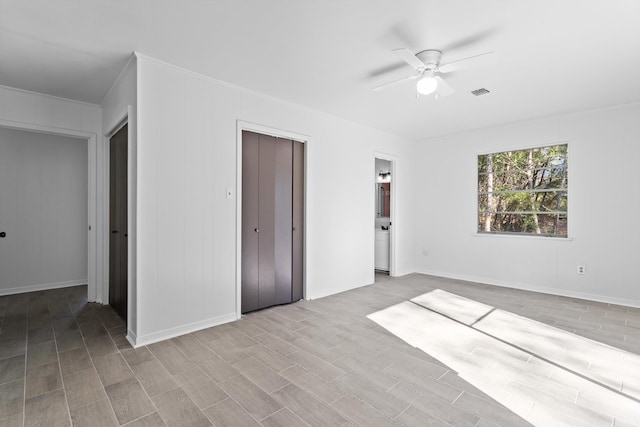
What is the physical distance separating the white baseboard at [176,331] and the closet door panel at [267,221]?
543 millimetres

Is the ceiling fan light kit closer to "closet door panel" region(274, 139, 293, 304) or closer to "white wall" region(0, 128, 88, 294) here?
"closet door panel" region(274, 139, 293, 304)

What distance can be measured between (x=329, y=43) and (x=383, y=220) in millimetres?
4477

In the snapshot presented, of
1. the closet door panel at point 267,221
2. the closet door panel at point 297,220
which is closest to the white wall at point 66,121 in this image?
the closet door panel at point 267,221

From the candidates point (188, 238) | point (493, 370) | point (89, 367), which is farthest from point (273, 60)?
point (493, 370)

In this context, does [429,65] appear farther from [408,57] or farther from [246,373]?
[246,373]

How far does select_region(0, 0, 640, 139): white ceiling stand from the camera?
7.26ft

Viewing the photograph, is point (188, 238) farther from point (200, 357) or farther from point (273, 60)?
point (273, 60)

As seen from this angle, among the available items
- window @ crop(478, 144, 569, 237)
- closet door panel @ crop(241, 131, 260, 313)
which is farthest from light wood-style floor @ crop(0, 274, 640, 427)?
window @ crop(478, 144, 569, 237)

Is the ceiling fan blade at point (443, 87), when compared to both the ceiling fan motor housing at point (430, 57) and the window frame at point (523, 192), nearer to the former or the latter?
the ceiling fan motor housing at point (430, 57)

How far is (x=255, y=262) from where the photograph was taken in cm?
379

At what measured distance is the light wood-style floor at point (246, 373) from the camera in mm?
1892

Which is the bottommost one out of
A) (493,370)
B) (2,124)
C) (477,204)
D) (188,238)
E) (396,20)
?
(493,370)

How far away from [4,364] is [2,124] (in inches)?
104

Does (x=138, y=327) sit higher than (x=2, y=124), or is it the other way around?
(x=2, y=124)
